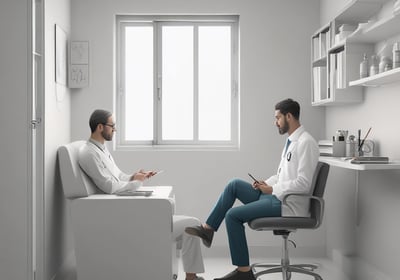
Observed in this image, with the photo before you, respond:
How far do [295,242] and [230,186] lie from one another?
4.13 feet

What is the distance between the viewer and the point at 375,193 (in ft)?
12.0

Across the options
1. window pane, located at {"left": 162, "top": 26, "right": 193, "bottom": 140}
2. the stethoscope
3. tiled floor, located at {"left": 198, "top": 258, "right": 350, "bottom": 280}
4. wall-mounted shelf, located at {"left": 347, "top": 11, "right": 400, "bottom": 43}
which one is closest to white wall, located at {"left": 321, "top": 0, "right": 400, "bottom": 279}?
tiled floor, located at {"left": 198, "top": 258, "right": 350, "bottom": 280}

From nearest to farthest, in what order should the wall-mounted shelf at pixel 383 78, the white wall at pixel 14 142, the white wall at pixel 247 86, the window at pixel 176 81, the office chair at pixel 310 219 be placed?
the wall-mounted shelf at pixel 383 78, the white wall at pixel 14 142, the office chair at pixel 310 219, the white wall at pixel 247 86, the window at pixel 176 81

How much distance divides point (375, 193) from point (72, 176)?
2.17 meters

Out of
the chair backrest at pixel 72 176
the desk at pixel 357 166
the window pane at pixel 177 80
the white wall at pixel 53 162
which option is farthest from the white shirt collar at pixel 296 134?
the white wall at pixel 53 162

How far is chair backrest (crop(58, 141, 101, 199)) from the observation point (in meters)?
3.52

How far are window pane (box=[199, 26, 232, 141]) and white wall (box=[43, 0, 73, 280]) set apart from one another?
136 cm

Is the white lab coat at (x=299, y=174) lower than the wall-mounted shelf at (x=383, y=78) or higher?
lower

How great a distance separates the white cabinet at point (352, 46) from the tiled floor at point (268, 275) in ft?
4.68

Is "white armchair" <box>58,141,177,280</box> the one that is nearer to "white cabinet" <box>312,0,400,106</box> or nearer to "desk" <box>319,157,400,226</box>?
"desk" <box>319,157,400,226</box>

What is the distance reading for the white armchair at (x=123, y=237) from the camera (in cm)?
344

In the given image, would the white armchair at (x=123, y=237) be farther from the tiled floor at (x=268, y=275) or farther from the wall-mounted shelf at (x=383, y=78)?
the wall-mounted shelf at (x=383, y=78)

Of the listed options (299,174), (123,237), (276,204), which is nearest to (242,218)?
(276,204)

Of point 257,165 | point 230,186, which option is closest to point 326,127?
point 257,165
